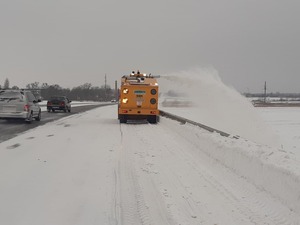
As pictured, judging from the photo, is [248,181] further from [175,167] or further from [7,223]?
[7,223]

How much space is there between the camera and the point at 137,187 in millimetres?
6434

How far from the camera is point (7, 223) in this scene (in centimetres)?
459

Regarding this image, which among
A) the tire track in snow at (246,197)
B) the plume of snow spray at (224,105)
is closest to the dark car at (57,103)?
the plume of snow spray at (224,105)

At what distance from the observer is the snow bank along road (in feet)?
16.1

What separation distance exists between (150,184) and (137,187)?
0.32m

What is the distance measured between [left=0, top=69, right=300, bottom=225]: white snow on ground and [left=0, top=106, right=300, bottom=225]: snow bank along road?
0.04 ft

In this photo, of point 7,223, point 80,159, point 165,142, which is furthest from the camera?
point 165,142

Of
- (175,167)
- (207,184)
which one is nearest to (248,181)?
(207,184)

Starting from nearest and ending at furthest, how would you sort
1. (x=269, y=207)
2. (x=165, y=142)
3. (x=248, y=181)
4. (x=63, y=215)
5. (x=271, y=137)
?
(x=63, y=215) < (x=269, y=207) < (x=248, y=181) < (x=165, y=142) < (x=271, y=137)

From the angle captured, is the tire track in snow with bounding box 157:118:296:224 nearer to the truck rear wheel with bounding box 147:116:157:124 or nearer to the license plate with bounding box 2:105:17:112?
the truck rear wheel with bounding box 147:116:157:124

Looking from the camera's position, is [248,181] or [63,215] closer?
[63,215]

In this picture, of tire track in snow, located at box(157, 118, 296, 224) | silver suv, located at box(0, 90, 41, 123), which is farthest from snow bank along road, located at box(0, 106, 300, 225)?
silver suv, located at box(0, 90, 41, 123)

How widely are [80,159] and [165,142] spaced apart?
416cm

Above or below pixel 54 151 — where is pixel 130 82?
above
